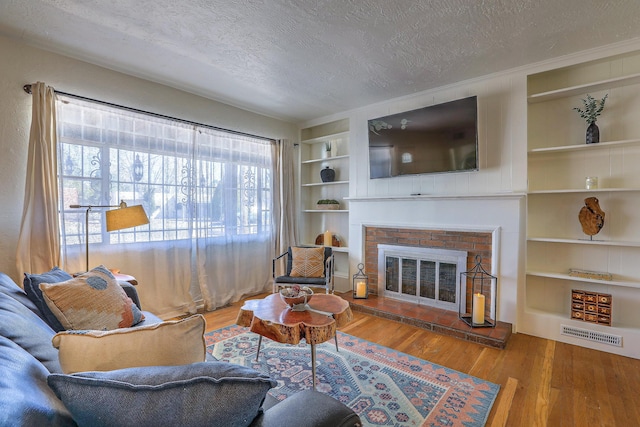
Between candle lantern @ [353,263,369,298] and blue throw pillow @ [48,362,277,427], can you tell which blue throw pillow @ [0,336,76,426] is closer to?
blue throw pillow @ [48,362,277,427]

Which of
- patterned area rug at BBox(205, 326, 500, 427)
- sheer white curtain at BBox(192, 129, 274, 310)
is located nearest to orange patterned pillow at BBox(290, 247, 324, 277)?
sheer white curtain at BBox(192, 129, 274, 310)

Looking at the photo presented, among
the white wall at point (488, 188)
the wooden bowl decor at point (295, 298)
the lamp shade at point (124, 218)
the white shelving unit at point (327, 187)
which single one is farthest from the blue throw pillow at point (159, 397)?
the white shelving unit at point (327, 187)

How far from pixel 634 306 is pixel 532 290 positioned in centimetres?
71

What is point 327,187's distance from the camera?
461 cm

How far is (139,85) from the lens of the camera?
3010mm

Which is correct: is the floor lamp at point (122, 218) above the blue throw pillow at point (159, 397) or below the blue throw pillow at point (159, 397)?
above

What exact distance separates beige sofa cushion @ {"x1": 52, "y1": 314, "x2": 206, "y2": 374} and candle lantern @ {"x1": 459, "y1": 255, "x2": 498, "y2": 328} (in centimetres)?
266

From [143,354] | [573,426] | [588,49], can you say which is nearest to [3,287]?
[143,354]

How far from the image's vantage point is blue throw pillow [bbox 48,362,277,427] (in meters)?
0.63

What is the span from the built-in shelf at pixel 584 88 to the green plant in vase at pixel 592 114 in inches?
3.7

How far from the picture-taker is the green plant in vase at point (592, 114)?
2576 mm

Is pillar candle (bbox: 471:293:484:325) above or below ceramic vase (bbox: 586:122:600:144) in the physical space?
below

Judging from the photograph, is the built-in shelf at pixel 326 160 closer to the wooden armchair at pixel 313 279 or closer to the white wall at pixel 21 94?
the wooden armchair at pixel 313 279

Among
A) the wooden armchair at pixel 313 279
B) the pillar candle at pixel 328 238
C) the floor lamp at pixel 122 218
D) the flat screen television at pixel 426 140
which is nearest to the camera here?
the floor lamp at pixel 122 218
